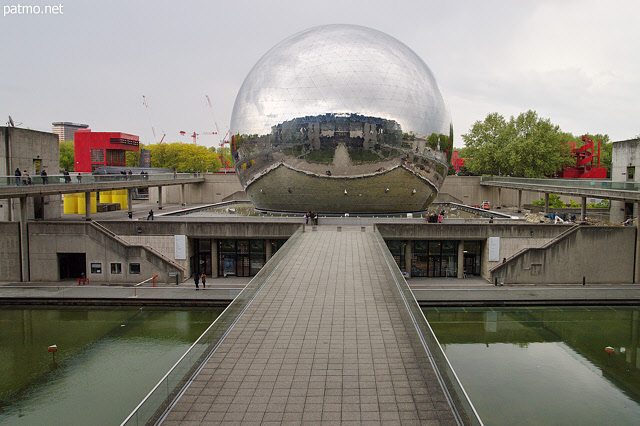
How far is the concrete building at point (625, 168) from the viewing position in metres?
26.8

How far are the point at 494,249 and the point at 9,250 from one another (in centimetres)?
2553

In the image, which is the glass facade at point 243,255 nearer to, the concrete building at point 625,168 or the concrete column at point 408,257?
the concrete column at point 408,257

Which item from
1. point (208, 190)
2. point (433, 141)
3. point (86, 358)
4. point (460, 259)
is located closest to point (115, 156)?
point (208, 190)

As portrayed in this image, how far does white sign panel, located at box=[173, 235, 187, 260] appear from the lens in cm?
2523

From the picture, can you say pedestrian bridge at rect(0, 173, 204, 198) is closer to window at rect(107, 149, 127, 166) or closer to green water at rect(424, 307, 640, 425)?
green water at rect(424, 307, 640, 425)

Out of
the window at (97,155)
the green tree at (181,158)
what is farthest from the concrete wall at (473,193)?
the window at (97,155)

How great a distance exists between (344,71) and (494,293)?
13711 mm

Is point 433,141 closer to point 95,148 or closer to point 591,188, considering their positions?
point 591,188

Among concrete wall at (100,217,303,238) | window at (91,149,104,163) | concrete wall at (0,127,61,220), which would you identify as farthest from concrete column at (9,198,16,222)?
window at (91,149,104,163)

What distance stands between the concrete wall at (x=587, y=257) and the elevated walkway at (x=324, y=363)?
46.3ft

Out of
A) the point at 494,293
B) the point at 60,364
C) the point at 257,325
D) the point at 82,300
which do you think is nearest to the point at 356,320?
the point at 257,325

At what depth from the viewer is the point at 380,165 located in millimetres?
25609

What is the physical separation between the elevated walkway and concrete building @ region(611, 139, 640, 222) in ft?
67.0

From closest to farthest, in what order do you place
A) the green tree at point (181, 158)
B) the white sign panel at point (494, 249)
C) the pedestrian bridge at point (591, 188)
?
1. the pedestrian bridge at point (591, 188)
2. the white sign panel at point (494, 249)
3. the green tree at point (181, 158)
